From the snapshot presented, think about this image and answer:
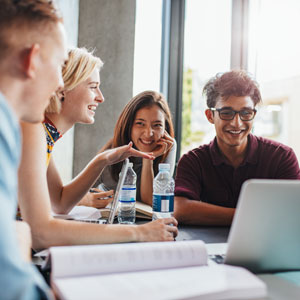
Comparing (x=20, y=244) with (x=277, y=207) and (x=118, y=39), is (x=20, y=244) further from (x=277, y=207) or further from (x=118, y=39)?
(x=118, y=39)

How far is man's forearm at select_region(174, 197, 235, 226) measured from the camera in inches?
50.8

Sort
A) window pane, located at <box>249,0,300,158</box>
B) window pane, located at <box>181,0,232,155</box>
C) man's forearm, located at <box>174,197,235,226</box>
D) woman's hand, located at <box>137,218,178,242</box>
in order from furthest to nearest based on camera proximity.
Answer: window pane, located at <box>181,0,232,155</box> < window pane, located at <box>249,0,300,158</box> < man's forearm, located at <box>174,197,235,226</box> < woman's hand, located at <box>137,218,178,242</box>

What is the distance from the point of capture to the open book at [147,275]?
0.53m

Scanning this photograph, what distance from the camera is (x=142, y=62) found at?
3.40m

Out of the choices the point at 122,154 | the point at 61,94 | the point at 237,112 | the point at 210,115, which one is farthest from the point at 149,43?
the point at 122,154

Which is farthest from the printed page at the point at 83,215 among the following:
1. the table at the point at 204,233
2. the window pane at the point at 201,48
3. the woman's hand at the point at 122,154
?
the window pane at the point at 201,48

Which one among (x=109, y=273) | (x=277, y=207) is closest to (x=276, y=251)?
(x=277, y=207)

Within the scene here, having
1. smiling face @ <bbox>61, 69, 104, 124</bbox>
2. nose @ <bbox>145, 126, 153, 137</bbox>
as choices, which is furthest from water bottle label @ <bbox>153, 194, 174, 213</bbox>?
nose @ <bbox>145, 126, 153, 137</bbox>

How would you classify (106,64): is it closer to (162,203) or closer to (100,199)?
(100,199)

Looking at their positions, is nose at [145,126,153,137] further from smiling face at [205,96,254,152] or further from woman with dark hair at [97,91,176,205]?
smiling face at [205,96,254,152]

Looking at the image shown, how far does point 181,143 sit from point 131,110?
131cm

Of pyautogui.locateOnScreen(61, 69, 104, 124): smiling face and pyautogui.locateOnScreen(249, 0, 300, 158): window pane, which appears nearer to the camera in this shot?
pyautogui.locateOnScreen(61, 69, 104, 124): smiling face

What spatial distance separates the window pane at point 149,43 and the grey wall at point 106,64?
0.16m

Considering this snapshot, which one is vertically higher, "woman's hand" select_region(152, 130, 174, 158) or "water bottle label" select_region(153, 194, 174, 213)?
"woman's hand" select_region(152, 130, 174, 158)
